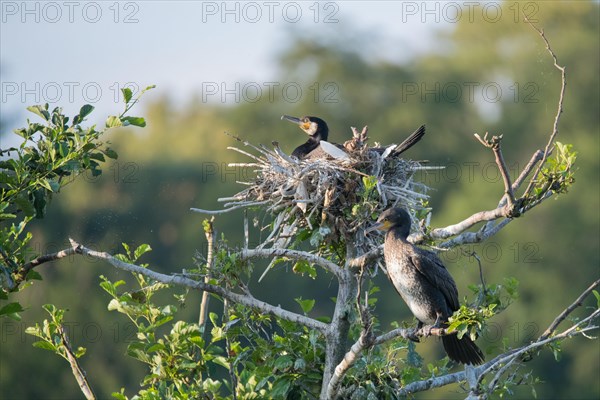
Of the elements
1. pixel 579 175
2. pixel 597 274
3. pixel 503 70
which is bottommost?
pixel 597 274

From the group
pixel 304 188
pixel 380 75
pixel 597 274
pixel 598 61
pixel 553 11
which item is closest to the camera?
pixel 304 188

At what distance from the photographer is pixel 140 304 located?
7457mm

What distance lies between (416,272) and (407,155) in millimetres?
25888

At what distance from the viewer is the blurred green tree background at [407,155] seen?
27.0 metres

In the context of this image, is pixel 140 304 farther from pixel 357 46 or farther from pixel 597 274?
pixel 357 46

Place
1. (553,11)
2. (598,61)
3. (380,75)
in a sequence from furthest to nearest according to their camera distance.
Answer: (380,75) < (553,11) < (598,61)

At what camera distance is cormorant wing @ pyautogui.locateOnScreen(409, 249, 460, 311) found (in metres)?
7.41

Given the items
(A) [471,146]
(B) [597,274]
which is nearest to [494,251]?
(B) [597,274]

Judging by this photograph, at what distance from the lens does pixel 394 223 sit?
24.6ft

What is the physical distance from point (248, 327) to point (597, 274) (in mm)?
25208

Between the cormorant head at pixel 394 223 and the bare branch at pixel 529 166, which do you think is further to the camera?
the cormorant head at pixel 394 223

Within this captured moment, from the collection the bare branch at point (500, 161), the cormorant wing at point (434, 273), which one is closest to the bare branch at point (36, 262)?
the cormorant wing at point (434, 273)

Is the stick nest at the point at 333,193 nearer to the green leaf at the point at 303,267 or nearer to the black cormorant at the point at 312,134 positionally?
the green leaf at the point at 303,267

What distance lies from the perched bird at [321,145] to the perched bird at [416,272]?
974 millimetres
